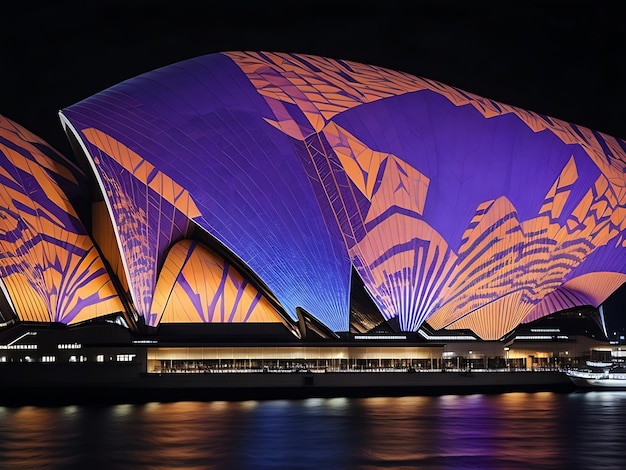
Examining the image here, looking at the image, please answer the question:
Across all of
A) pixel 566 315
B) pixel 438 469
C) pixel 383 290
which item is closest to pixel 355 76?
pixel 383 290

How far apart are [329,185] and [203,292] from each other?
13.6 meters

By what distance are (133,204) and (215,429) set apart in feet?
84.8

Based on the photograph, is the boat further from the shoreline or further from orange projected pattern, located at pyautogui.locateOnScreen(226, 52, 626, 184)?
orange projected pattern, located at pyautogui.locateOnScreen(226, 52, 626, 184)

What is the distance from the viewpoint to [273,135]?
82.3 meters

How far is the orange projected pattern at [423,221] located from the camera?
274ft

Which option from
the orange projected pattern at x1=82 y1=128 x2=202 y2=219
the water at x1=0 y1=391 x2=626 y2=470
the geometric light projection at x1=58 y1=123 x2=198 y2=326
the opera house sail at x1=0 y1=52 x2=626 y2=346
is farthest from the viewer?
the opera house sail at x1=0 y1=52 x2=626 y2=346

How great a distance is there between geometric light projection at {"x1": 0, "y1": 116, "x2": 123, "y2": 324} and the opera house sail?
0.37 ft

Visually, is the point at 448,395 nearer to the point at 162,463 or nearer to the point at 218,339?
the point at 218,339

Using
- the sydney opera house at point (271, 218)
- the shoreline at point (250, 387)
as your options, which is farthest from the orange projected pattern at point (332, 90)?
the shoreline at point (250, 387)

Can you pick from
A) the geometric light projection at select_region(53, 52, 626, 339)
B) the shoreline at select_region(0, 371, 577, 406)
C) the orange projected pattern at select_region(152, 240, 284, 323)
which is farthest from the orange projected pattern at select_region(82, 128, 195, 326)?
the shoreline at select_region(0, 371, 577, 406)

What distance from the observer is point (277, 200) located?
82500mm

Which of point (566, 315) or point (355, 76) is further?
point (566, 315)

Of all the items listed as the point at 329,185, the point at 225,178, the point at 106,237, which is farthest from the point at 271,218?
the point at 106,237

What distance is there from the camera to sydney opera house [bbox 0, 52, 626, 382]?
81.9 metres
